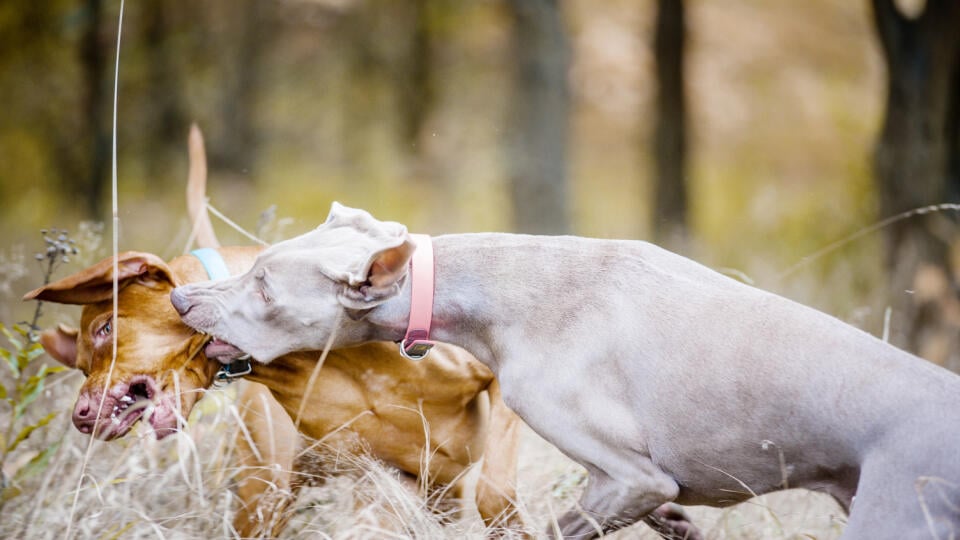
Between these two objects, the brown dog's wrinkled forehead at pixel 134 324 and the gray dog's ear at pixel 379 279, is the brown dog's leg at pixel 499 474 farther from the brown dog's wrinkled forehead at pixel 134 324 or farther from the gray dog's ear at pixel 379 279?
the brown dog's wrinkled forehead at pixel 134 324

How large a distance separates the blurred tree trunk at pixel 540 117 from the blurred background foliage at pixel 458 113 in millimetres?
21

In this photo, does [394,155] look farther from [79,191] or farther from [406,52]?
[79,191]

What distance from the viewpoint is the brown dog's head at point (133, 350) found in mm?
3936

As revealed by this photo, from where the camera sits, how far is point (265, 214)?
206 inches

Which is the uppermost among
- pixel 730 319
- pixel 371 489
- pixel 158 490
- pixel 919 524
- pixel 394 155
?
pixel 730 319

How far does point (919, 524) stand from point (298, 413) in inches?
85.3

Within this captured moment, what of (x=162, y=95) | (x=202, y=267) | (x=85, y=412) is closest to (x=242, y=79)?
(x=162, y=95)

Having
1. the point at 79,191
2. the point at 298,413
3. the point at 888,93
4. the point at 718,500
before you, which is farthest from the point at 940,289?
the point at 79,191

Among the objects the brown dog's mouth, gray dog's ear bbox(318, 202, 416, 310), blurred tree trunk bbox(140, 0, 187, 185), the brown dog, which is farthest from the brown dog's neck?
blurred tree trunk bbox(140, 0, 187, 185)

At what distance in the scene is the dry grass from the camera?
13.4 ft

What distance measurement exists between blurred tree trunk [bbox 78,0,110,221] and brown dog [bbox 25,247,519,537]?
32.5 feet

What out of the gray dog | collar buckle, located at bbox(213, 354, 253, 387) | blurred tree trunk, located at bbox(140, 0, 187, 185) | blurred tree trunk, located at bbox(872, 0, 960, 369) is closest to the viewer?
the gray dog

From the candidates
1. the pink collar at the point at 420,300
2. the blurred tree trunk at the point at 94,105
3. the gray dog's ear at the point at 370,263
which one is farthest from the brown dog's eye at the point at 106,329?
the blurred tree trunk at the point at 94,105

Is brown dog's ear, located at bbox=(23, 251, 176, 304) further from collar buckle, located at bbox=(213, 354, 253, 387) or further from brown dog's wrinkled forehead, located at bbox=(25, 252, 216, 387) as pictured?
collar buckle, located at bbox=(213, 354, 253, 387)
